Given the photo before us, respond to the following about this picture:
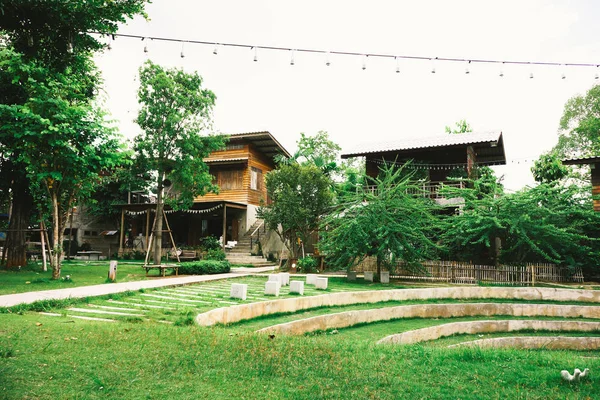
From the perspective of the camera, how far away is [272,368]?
536cm

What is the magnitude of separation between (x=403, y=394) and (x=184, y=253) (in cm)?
2319

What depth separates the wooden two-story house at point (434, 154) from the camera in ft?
82.3

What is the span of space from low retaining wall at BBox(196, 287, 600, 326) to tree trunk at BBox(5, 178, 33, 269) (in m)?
13.0

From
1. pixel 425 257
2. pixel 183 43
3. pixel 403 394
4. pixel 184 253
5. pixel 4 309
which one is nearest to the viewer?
pixel 403 394

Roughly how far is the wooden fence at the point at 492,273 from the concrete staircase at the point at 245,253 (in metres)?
9.92

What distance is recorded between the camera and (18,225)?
19.5 meters

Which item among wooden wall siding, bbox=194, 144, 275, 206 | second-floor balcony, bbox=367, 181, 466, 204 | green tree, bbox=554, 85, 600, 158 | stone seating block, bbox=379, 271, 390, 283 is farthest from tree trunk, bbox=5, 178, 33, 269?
green tree, bbox=554, 85, 600, 158

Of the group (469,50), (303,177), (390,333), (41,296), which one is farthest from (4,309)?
(303,177)

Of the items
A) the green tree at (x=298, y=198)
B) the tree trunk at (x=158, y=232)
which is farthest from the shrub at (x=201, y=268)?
the green tree at (x=298, y=198)

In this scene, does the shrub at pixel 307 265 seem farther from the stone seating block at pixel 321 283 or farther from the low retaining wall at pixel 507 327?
the low retaining wall at pixel 507 327

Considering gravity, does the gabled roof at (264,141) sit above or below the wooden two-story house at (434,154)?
above

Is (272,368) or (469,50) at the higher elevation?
(469,50)

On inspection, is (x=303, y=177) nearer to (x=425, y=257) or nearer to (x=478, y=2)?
(x=425, y=257)

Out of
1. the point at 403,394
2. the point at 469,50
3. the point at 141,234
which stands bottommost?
the point at 403,394
